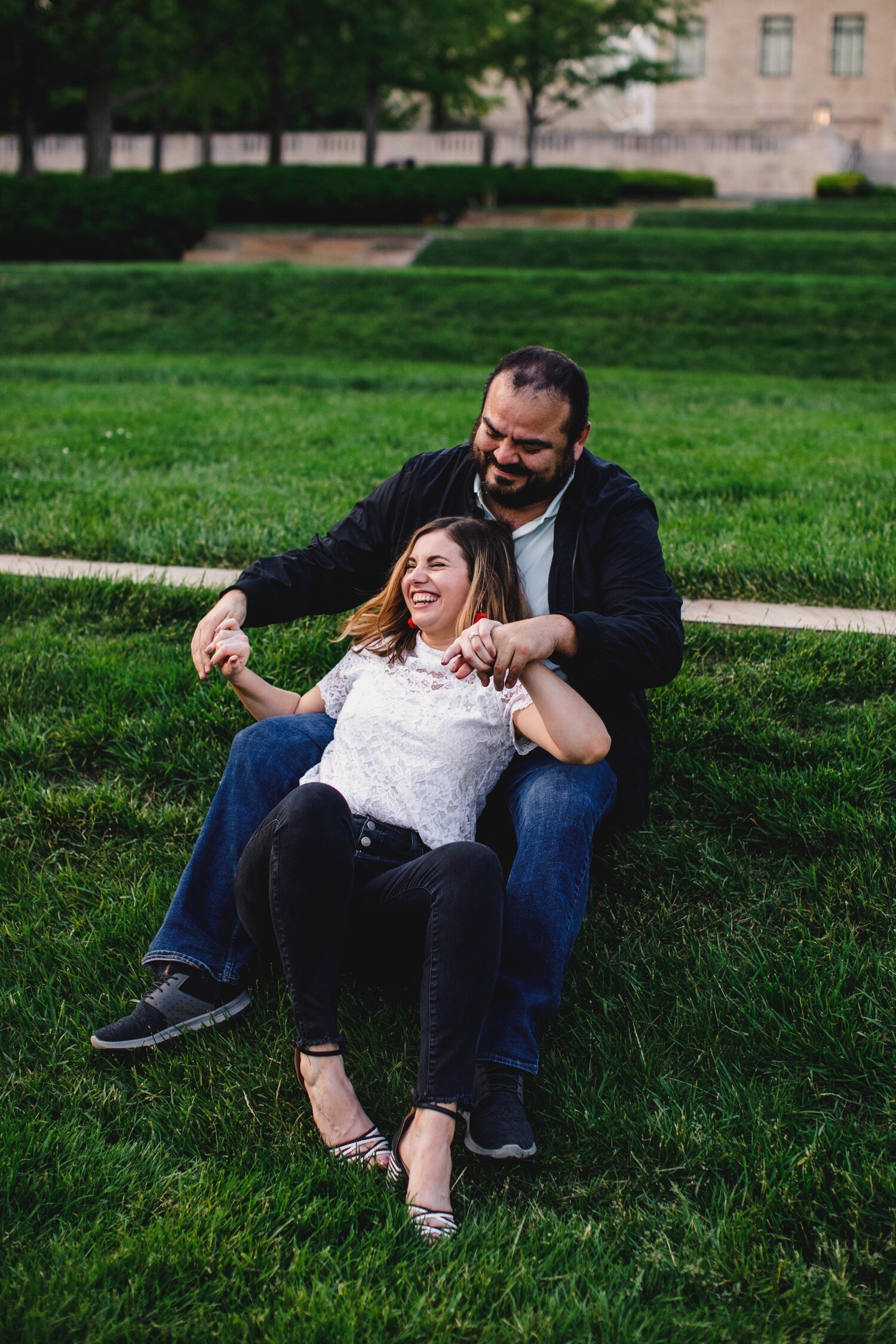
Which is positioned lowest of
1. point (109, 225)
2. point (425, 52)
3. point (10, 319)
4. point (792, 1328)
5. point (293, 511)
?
point (792, 1328)

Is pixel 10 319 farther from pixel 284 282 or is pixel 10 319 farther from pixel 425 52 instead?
pixel 425 52

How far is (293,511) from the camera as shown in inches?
223

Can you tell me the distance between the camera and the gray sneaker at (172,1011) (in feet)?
8.68

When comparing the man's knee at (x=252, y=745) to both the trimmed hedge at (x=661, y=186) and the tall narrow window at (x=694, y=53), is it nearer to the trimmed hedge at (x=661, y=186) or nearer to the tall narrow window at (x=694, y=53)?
the trimmed hedge at (x=661, y=186)

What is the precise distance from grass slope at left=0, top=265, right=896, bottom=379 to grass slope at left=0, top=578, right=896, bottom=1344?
9627 millimetres

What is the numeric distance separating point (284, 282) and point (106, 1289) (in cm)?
1583

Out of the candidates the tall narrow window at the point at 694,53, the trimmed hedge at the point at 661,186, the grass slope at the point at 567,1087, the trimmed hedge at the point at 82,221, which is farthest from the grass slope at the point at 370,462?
the tall narrow window at the point at 694,53

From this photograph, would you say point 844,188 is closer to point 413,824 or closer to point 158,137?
point 158,137

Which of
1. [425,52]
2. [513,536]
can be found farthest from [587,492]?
[425,52]

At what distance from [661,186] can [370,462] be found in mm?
31177

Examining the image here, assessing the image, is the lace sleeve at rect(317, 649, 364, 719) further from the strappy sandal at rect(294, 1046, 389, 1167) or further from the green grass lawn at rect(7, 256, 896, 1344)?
the strappy sandal at rect(294, 1046, 389, 1167)

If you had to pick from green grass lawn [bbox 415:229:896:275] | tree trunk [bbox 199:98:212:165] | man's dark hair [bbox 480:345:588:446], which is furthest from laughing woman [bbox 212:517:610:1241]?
tree trunk [bbox 199:98:212:165]

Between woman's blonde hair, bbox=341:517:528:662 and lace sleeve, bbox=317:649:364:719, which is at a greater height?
woman's blonde hair, bbox=341:517:528:662

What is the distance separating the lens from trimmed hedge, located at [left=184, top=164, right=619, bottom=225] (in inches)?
1045
